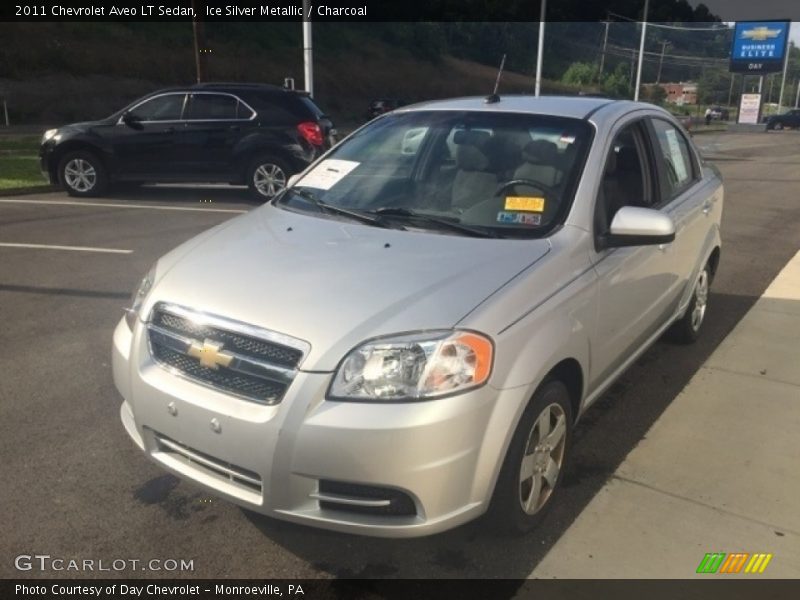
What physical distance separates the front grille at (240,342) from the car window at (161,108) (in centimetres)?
916

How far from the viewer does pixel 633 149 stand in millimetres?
3977

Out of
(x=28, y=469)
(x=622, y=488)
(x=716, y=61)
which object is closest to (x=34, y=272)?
(x=28, y=469)

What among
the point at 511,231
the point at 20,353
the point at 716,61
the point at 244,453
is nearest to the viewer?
the point at 244,453

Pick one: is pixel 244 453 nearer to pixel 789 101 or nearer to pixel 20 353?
pixel 20 353

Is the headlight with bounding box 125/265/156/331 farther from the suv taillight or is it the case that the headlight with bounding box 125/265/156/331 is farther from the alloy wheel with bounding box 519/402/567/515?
the suv taillight

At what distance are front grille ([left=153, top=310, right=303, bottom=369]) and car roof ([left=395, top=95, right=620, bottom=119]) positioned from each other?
206 cm

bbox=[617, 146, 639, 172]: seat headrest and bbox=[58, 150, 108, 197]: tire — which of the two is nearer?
bbox=[617, 146, 639, 172]: seat headrest

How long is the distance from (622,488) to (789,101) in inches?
6171

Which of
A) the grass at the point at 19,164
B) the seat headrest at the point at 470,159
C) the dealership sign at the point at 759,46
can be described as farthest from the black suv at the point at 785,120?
the seat headrest at the point at 470,159

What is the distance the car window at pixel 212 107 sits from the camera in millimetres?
11133

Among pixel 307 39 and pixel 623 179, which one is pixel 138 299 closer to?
pixel 623 179

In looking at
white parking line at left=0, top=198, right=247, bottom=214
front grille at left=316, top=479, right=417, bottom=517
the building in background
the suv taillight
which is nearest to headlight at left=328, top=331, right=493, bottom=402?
front grille at left=316, top=479, right=417, bottom=517

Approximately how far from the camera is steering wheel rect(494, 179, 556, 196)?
11.2 feet

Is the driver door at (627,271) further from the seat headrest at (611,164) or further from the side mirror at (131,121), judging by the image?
the side mirror at (131,121)
